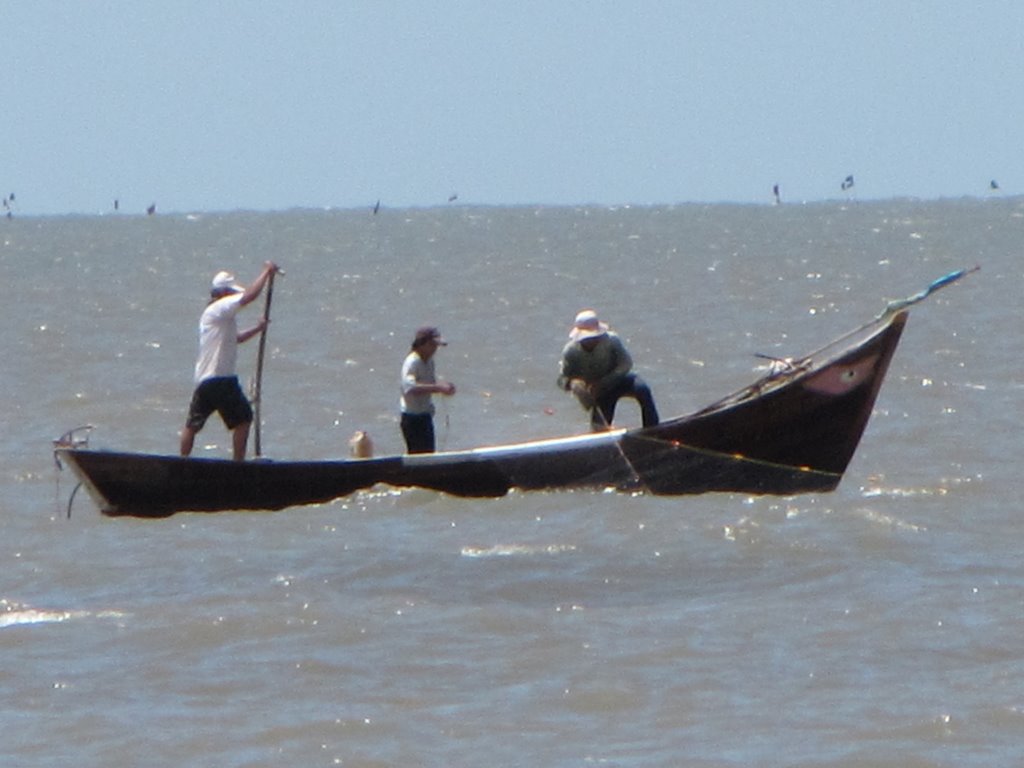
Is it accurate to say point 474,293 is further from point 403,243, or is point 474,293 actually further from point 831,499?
point 403,243

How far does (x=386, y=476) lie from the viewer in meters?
12.9

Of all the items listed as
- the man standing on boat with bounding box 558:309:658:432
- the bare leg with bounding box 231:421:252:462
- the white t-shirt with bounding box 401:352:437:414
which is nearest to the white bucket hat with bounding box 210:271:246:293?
the bare leg with bounding box 231:421:252:462

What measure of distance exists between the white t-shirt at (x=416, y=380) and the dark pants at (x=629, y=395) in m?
0.98

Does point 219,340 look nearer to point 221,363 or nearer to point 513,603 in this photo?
point 221,363

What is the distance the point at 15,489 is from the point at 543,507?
3.81 m

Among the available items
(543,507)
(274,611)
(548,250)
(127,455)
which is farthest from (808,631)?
(548,250)

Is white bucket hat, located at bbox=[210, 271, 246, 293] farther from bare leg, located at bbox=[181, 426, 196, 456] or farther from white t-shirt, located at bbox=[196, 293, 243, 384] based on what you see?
bare leg, located at bbox=[181, 426, 196, 456]

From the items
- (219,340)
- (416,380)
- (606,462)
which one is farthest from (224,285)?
(606,462)

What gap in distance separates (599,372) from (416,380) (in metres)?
1.05

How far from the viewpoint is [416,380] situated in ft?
42.7

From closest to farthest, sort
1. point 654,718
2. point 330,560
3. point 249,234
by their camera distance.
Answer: point 654,718 < point 330,560 < point 249,234

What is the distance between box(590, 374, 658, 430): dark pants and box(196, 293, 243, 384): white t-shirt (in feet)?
6.99

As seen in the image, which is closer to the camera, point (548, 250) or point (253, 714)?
point (253, 714)

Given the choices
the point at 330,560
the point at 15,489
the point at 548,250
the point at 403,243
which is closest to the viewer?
the point at 330,560
